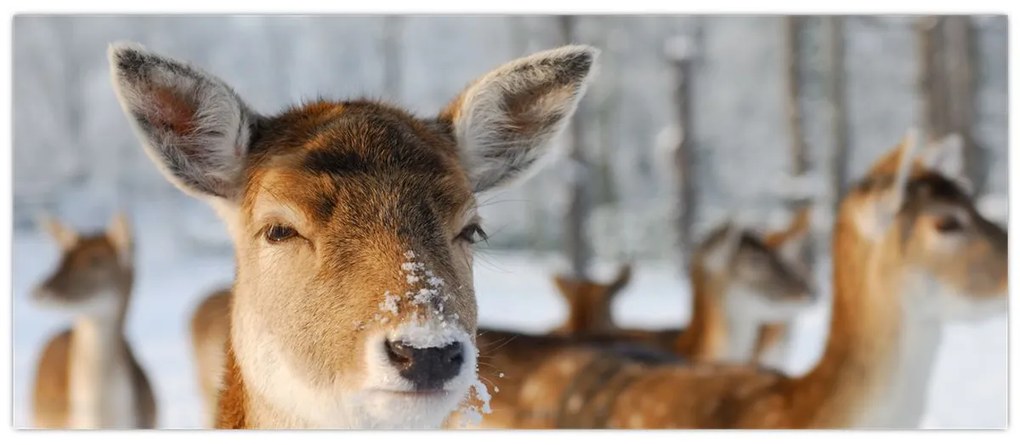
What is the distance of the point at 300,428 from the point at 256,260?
9.6 inches

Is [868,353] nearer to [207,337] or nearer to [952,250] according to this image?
[952,250]

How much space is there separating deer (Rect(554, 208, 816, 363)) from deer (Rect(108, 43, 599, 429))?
396 cm

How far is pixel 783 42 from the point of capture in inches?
206

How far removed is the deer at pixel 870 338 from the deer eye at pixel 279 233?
2320mm

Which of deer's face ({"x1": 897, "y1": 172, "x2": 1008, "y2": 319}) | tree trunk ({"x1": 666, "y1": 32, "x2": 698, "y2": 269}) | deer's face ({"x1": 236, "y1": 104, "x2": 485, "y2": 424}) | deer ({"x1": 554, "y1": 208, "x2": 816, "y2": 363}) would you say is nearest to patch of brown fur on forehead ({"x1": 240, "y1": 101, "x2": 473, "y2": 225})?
deer's face ({"x1": 236, "y1": 104, "x2": 485, "y2": 424})

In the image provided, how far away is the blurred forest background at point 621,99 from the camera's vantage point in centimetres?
452

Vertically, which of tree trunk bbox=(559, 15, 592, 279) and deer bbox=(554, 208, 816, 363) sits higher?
tree trunk bbox=(559, 15, 592, 279)

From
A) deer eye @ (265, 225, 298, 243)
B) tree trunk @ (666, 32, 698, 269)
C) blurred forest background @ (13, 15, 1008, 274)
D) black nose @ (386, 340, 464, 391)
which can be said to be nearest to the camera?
black nose @ (386, 340, 464, 391)

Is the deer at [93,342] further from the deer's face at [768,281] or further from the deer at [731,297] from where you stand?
the deer's face at [768,281]

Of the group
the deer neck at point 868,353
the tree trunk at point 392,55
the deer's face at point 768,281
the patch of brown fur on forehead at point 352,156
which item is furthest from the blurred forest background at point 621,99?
the patch of brown fur on forehead at point 352,156

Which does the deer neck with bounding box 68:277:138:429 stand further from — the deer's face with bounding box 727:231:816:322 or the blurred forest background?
the deer's face with bounding box 727:231:816:322

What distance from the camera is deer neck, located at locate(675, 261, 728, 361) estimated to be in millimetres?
5820

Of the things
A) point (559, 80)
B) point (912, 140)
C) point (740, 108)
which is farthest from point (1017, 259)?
point (559, 80)

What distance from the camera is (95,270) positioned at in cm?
514
